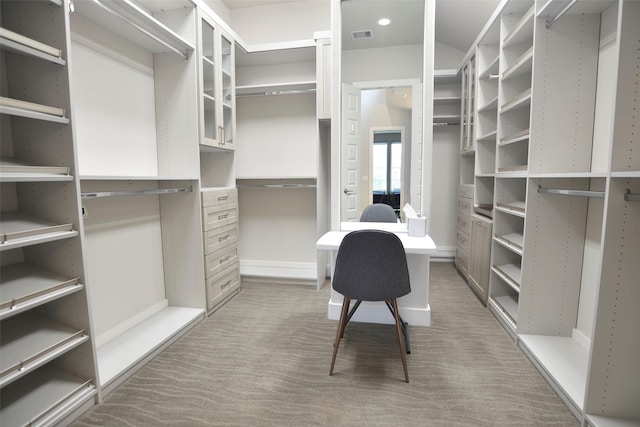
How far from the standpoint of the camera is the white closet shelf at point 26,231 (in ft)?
Result: 4.20

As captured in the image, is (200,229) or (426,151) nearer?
(426,151)

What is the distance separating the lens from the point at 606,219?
135cm

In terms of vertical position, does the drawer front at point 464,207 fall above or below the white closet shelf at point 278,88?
below

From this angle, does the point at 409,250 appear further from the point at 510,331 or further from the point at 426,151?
the point at 510,331

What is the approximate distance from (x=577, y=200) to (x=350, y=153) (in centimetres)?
166

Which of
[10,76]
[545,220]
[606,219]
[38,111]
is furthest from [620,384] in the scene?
[10,76]

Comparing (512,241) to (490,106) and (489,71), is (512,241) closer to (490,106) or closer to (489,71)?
(490,106)

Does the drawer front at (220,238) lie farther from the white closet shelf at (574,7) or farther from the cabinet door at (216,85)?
the white closet shelf at (574,7)

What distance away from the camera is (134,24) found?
197 cm

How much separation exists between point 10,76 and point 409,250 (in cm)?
236

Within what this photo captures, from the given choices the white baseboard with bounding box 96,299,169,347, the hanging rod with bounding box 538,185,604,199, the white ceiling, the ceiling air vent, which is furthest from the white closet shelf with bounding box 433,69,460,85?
the white baseboard with bounding box 96,299,169,347

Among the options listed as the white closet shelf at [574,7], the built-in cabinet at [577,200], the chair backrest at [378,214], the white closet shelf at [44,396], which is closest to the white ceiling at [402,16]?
the built-in cabinet at [577,200]

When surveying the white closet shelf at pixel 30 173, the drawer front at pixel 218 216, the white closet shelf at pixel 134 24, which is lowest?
the drawer front at pixel 218 216

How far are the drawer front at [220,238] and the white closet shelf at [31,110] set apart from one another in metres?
1.37
